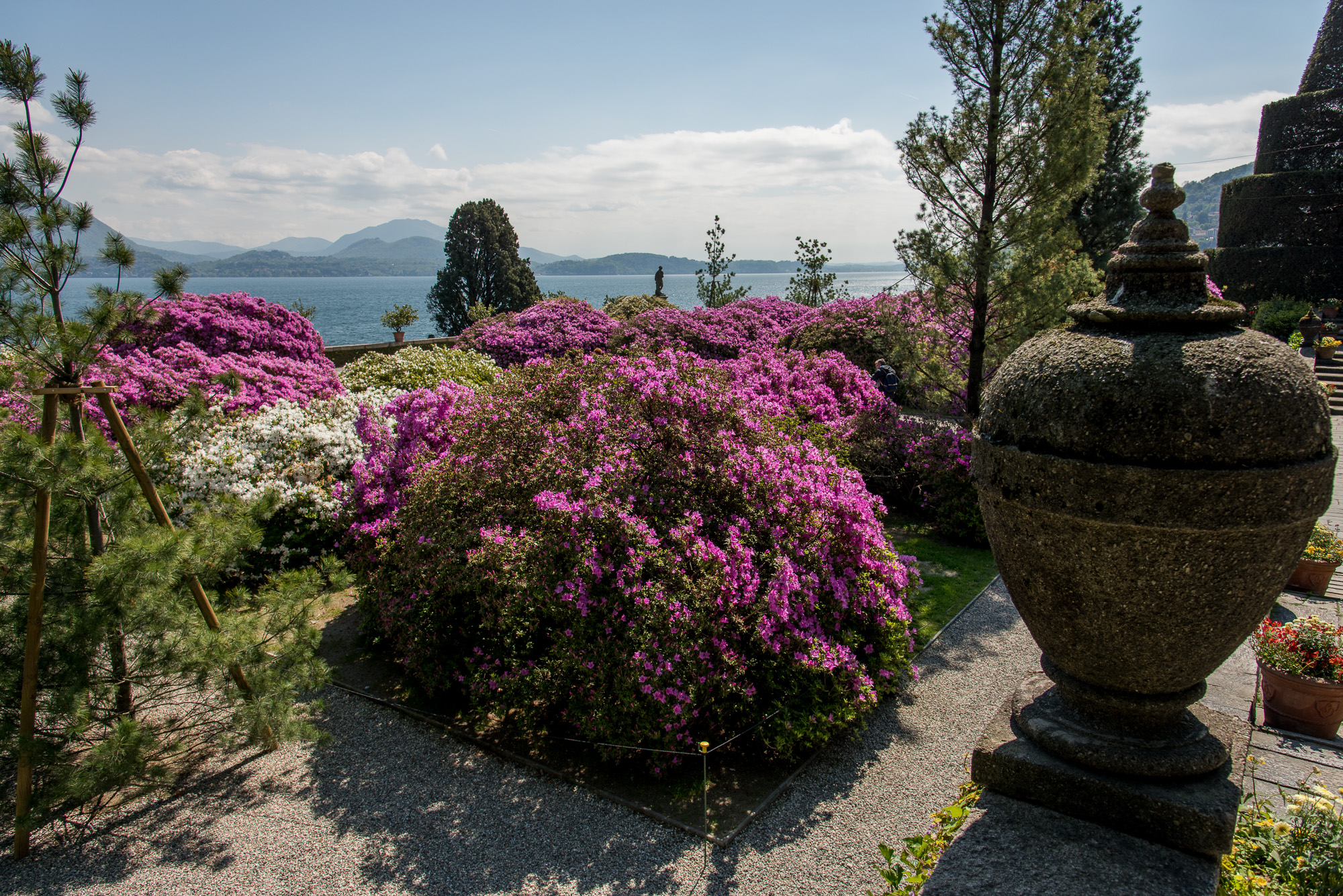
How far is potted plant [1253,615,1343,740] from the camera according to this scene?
13.5 ft

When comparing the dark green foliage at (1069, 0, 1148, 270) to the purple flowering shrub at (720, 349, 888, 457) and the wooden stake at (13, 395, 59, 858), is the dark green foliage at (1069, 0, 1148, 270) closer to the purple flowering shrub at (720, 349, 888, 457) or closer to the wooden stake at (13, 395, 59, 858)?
the purple flowering shrub at (720, 349, 888, 457)

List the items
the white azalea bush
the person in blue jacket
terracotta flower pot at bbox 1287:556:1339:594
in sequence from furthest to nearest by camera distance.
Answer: the person in blue jacket → the white azalea bush → terracotta flower pot at bbox 1287:556:1339:594

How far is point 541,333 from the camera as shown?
1611 centimetres

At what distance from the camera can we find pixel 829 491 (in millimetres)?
5098

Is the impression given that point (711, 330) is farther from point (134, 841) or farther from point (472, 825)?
point (134, 841)

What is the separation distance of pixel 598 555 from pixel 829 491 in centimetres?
180

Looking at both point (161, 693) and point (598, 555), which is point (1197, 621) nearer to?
point (598, 555)

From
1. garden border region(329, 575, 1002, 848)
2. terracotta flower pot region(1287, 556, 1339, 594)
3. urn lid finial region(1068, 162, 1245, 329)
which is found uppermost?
urn lid finial region(1068, 162, 1245, 329)

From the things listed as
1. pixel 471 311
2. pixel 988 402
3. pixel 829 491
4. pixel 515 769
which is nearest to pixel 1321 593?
pixel 829 491

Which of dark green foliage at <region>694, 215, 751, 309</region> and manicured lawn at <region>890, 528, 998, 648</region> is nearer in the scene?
manicured lawn at <region>890, 528, 998, 648</region>

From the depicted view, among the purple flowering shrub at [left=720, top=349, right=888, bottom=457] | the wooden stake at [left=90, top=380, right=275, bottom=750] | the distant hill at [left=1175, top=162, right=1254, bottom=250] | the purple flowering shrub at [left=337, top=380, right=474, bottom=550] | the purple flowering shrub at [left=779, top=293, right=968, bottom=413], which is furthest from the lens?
the distant hill at [left=1175, top=162, right=1254, bottom=250]

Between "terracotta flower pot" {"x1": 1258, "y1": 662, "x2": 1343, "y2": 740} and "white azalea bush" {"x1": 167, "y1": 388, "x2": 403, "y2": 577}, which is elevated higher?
"white azalea bush" {"x1": 167, "y1": 388, "x2": 403, "y2": 577}

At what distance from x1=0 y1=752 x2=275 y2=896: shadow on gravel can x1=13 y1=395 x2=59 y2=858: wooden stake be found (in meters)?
0.21

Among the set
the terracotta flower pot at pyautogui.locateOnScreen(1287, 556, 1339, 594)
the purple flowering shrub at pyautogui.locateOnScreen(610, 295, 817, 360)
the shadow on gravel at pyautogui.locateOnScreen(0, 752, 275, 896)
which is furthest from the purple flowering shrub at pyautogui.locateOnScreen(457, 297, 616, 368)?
the terracotta flower pot at pyautogui.locateOnScreen(1287, 556, 1339, 594)
